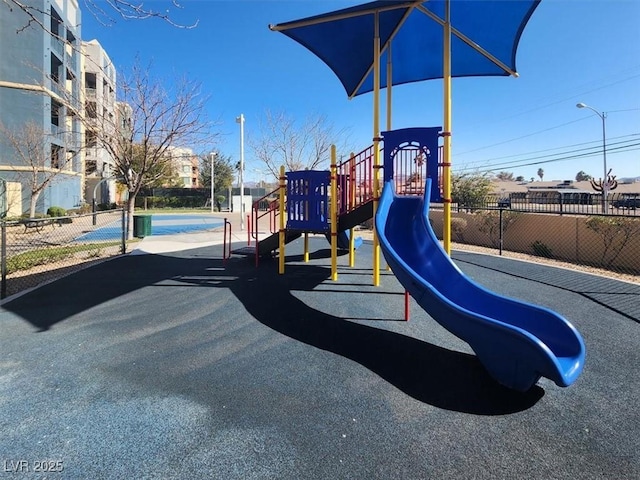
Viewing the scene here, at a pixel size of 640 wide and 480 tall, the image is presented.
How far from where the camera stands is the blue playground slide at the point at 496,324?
2691mm

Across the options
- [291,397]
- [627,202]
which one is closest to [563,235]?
[291,397]

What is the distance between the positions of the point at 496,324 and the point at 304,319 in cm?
258

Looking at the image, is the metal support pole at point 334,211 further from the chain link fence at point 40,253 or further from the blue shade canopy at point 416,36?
the chain link fence at point 40,253

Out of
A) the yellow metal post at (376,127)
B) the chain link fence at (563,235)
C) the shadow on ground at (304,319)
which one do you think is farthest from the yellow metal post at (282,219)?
the chain link fence at (563,235)

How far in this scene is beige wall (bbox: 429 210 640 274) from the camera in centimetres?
884

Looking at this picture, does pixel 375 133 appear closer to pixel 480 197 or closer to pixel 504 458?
pixel 504 458

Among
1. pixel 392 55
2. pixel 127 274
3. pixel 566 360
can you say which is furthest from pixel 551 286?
pixel 127 274

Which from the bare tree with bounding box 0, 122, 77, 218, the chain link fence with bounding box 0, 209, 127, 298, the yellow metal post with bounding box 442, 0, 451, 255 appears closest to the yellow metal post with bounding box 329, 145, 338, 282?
the yellow metal post with bounding box 442, 0, 451, 255

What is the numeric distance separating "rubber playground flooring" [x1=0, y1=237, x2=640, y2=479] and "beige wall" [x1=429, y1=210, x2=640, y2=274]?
15.4ft

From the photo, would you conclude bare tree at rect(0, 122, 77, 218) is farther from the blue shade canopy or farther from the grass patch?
the blue shade canopy

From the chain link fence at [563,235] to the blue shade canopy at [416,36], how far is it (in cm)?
438

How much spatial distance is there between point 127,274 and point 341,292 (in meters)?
4.60

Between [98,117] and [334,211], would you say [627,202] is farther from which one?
[98,117]

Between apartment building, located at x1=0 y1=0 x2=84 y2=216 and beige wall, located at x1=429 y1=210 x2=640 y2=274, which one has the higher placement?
apartment building, located at x1=0 y1=0 x2=84 y2=216
